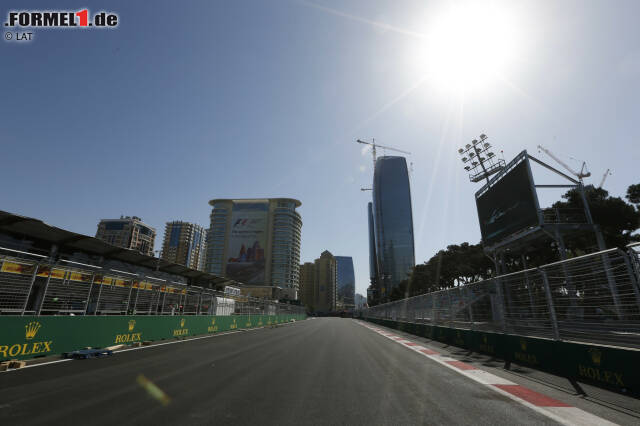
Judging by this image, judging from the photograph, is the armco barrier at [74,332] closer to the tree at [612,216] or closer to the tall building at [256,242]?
the tree at [612,216]

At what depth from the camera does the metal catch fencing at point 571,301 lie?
520 cm

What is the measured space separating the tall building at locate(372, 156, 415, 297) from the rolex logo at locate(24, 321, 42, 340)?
139 m

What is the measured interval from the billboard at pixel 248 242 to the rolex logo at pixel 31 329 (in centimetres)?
11852

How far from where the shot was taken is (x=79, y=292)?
973cm

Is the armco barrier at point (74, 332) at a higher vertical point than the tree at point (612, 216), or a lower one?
lower

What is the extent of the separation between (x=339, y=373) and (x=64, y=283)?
357 inches

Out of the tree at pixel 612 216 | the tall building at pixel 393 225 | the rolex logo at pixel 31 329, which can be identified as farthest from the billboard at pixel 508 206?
the tall building at pixel 393 225

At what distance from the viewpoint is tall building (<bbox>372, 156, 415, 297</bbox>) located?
14125 cm

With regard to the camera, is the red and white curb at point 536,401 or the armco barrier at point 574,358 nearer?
the red and white curb at point 536,401

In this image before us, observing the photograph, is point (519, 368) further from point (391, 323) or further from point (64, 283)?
point (391, 323)

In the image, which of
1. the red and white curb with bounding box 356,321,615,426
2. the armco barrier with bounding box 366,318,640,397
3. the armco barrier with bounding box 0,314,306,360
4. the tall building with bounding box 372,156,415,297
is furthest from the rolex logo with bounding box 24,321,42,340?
the tall building with bounding box 372,156,415,297

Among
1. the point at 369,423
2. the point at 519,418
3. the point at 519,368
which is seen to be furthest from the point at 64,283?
the point at 519,368

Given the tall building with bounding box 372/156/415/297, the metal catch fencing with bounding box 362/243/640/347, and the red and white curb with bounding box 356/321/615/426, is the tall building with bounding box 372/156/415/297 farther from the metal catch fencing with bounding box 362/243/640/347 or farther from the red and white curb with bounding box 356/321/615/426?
the red and white curb with bounding box 356/321/615/426

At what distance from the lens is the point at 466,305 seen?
37.8 feet
